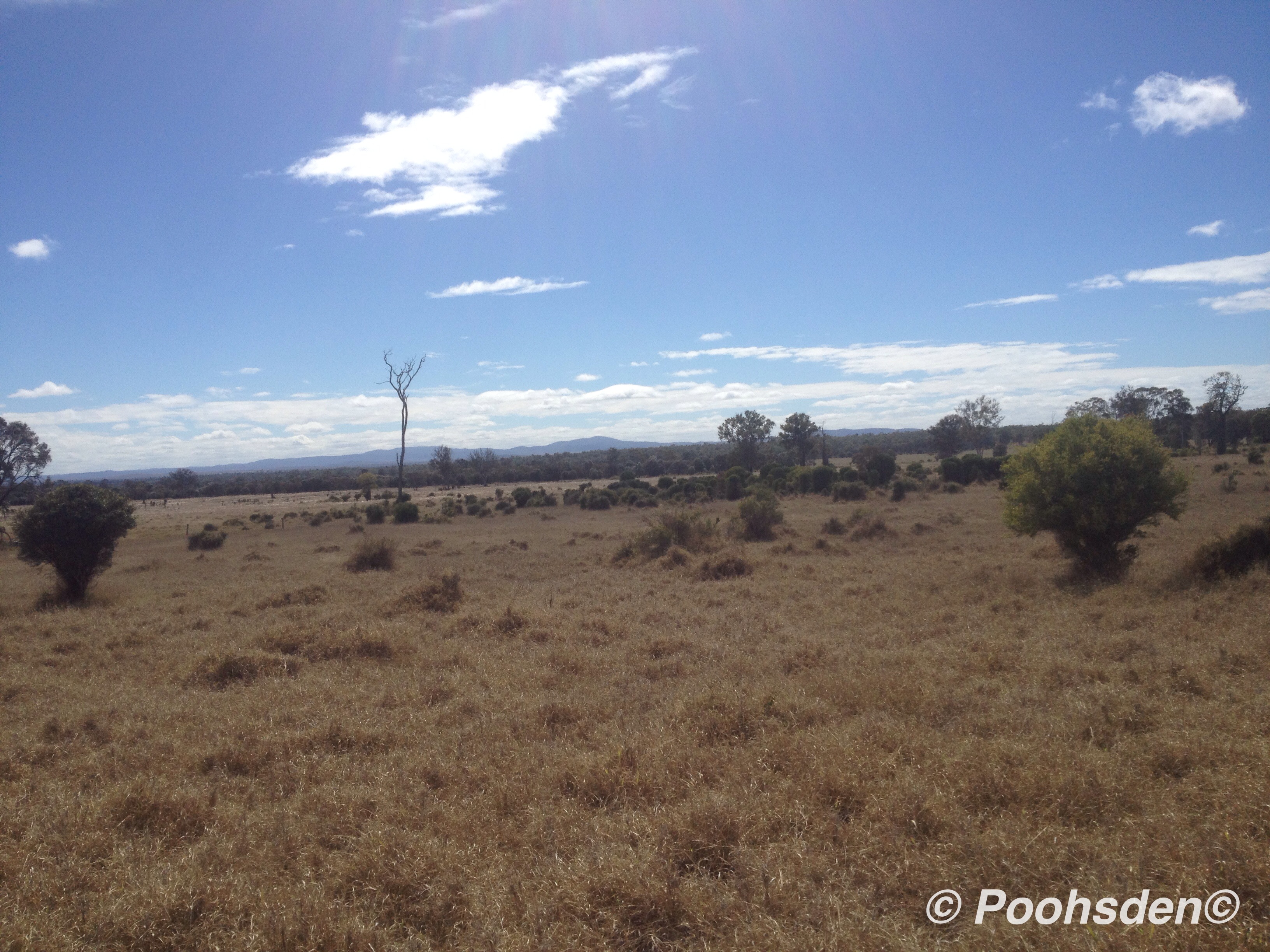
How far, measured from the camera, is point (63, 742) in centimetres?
793

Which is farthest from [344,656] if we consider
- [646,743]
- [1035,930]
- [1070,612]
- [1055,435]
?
[1055,435]

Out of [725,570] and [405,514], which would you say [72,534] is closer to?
[725,570]

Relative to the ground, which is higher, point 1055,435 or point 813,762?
point 1055,435

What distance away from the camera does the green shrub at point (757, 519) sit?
89.2 feet

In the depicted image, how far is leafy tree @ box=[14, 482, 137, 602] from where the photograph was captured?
702 inches

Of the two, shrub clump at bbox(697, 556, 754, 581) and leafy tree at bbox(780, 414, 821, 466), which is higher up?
leafy tree at bbox(780, 414, 821, 466)

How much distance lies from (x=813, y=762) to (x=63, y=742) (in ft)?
26.2

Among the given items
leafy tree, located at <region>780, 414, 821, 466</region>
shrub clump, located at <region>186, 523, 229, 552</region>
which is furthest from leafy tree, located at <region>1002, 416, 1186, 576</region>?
leafy tree, located at <region>780, 414, 821, 466</region>

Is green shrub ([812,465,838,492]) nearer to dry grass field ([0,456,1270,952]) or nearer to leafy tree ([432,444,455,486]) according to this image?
dry grass field ([0,456,1270,952])

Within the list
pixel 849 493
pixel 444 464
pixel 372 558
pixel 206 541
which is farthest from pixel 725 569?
pixel 444 464

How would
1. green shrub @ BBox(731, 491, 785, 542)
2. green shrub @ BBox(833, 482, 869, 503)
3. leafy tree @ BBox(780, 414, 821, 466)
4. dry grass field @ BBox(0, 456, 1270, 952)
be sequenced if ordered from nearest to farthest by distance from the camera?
dry grass field @ BBox(0, 456, 1270, 952), green shrub @ BBox(731, 491, 785, 542), green shrub @ BBox(833, 482, 869, 503), leafy tree @ BBox(780, 414, 821, 466)

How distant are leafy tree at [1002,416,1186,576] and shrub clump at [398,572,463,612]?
13.2 metres

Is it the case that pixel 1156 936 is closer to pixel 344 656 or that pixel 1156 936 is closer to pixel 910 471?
pixel 344 656

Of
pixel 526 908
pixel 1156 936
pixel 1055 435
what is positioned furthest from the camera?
pixel 1055 435
